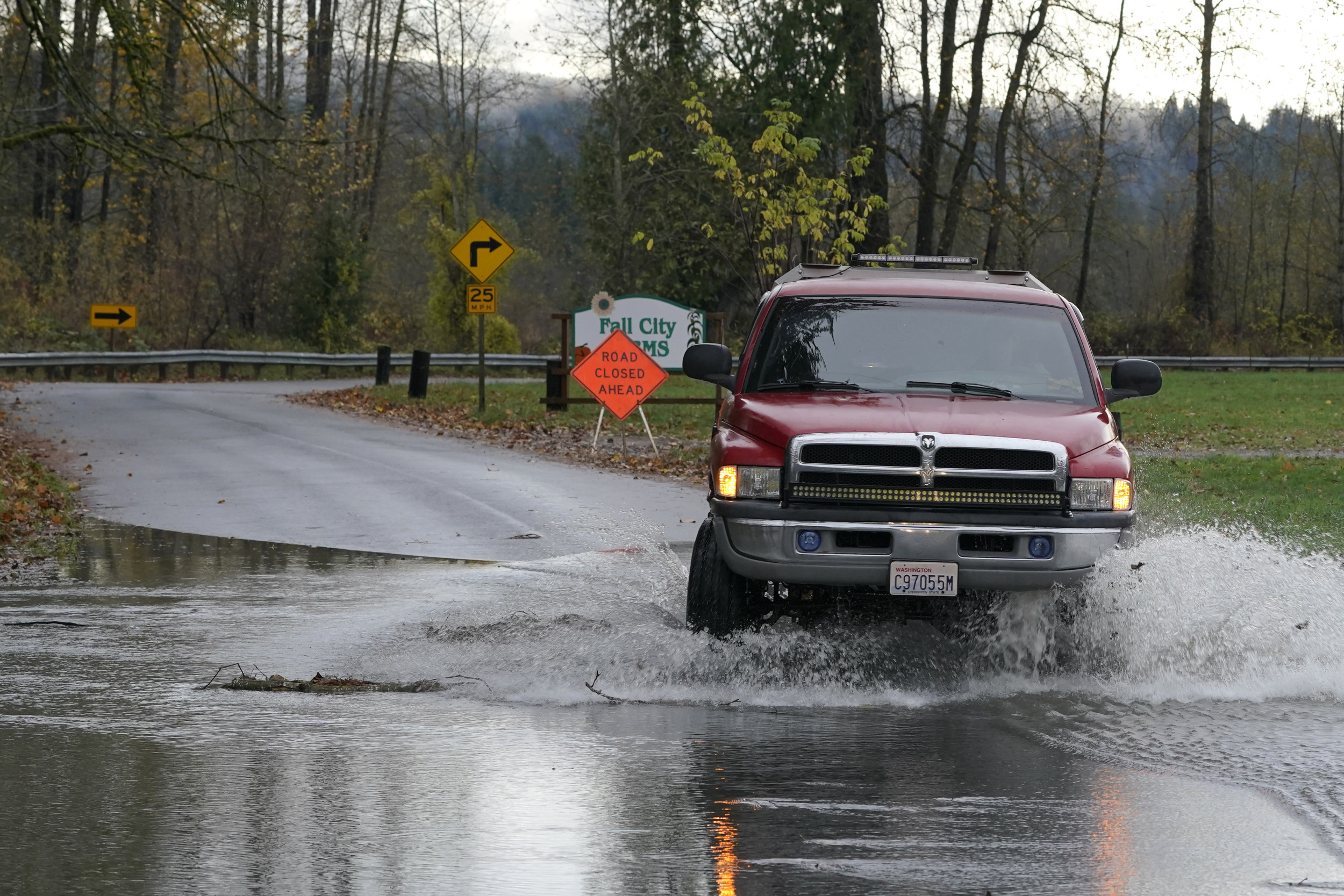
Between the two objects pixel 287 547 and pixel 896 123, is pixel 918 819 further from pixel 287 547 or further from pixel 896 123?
pixel 896 123

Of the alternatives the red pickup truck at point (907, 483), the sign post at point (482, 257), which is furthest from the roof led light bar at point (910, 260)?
the sign post at point (482, 257)

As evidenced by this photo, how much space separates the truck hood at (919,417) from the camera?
25.2 ft

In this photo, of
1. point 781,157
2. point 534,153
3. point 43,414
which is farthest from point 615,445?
point 534,153

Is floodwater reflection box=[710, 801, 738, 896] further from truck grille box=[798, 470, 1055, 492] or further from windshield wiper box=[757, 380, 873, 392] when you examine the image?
windshield wiper box=[757, 380, 873, 392]

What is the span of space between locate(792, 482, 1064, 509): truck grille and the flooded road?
508 mm

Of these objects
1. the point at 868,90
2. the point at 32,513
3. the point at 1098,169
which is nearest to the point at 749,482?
the point at 32,513

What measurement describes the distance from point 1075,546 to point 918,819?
2469 mm

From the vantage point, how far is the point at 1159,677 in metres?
7.91

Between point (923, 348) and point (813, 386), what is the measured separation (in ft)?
2.13

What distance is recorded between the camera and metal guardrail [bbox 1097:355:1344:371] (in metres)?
52.5

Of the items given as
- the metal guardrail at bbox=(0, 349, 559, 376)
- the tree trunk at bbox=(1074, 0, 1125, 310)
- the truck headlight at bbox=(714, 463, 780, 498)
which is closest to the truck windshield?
the truck headlight at bbox=(714, 463, 780, 498)

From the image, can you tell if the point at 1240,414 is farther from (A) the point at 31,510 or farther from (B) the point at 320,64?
(B) the point at 320,64

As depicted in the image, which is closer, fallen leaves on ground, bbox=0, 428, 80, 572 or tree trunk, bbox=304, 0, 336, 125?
fallen leaves on ground, bbox=0, 428, 80, 572

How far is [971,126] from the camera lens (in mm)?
43406
